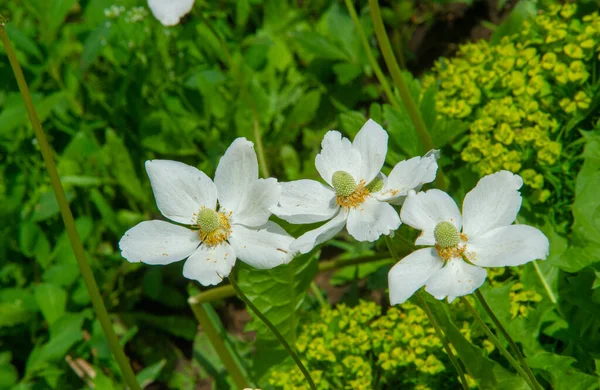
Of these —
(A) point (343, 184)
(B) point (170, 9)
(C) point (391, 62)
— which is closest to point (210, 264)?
(A) point (343, 184)

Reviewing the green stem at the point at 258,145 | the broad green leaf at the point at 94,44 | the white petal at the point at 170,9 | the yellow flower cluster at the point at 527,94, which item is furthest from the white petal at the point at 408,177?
the broad green leaf at the point at 94,44

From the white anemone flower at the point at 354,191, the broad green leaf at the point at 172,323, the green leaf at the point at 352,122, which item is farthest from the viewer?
the broad green leaf at the point at 172,323

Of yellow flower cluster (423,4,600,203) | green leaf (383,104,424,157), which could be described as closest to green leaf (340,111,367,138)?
green leaf (383,104,424,157)

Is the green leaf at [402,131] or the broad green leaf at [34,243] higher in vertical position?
the broad green leaf at [34,243]

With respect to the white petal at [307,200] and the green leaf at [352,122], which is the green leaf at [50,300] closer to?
the green leaf at [352,122]

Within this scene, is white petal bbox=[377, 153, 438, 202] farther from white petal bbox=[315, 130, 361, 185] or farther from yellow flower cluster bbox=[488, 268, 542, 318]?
yellow flower cluster bbox=[488, 268, 542, 318]

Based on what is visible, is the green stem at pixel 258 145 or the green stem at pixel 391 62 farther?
the green stem at pixel 258 145

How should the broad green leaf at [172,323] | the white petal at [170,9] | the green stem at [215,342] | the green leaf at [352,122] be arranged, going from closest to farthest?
the white petal at [170,9], the green stem at [215,342], the green leaf at [352,122], the broad green leaf at [172,323]
